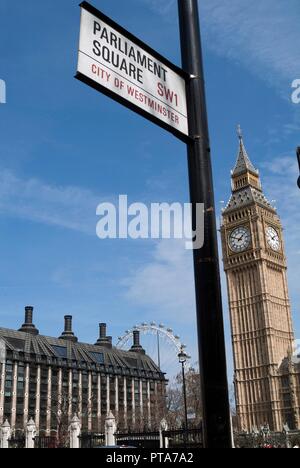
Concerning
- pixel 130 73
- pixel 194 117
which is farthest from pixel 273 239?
pixel 130 73

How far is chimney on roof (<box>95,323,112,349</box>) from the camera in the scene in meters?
128

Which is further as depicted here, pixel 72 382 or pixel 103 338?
pixel 103 338

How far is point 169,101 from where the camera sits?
180 inches

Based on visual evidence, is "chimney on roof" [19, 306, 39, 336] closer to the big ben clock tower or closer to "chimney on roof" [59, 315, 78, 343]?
"chimney on roof" [59, 315, 78, 343]

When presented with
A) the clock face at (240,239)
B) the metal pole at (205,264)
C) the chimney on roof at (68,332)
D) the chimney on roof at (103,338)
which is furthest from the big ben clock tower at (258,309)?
the metal pole at (205,264)

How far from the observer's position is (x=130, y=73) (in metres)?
4.39

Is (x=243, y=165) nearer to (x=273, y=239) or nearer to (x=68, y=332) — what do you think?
(x=273, y=239)

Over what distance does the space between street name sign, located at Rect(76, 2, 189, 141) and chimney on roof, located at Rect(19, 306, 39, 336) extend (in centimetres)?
10891

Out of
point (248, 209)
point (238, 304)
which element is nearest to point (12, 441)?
point (238, 304)

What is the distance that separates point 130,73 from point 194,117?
675mm

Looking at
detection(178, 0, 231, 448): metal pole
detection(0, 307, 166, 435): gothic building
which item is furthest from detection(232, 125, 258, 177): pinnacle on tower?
detection(178, 0, 231, 448): metal pole

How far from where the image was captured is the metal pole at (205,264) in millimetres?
3764
